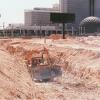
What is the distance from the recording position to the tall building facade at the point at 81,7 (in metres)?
186

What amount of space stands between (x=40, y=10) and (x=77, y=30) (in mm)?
28554

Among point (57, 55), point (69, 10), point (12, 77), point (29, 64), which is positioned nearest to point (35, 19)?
point (69, 10)

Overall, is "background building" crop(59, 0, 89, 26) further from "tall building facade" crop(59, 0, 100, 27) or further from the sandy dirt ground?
the sandy dirt ground

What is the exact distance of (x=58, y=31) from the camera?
177m

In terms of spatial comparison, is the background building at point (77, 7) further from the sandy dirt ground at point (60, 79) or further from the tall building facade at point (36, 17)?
the sandy dirt ground at point (60, 79)

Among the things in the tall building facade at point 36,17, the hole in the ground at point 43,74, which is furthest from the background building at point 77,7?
the hole in the ground at point 43,74

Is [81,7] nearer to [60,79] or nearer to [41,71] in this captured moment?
[60,79]

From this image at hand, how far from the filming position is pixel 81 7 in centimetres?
18912

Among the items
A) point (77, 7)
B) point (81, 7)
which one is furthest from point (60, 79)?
point (81, 7)

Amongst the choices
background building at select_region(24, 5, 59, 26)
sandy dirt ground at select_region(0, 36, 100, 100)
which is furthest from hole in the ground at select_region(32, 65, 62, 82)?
background building at select_region(24, 5, 59, 26)

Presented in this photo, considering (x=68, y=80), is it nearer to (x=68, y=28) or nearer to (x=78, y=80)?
(x=78, y=80)

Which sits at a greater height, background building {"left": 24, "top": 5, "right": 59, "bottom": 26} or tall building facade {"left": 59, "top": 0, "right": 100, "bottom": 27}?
tall building facade {"left": 59, "top": 0, "right": 100, "bottom": 27}

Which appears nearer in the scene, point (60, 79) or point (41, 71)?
point (41, 71)

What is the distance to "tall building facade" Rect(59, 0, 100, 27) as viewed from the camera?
186 metres
